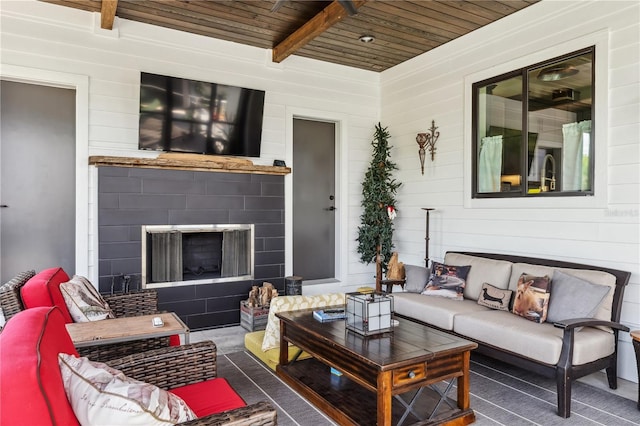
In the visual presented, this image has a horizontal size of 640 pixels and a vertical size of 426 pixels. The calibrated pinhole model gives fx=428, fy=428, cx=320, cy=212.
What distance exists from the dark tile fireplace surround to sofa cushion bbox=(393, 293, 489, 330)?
1.74 m

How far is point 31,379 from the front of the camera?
3.71ft

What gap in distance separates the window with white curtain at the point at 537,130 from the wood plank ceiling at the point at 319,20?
74 centimetres

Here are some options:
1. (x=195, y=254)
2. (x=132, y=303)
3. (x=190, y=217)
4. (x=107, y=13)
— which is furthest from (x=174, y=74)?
(x=132, y=303)

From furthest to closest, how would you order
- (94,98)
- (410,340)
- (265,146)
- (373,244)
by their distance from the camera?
(373,244)
(265,146)
(94,98)
(410,340)

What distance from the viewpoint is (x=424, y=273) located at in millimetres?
4652

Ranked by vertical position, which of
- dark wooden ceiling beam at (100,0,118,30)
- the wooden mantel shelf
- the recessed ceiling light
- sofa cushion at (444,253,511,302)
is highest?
dark wooden ceiling beam at (100,0,118,30)

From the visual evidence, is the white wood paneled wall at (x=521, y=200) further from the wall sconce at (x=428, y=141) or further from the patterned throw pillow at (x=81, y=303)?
the patterned throw pillow at (x=81, y=303)

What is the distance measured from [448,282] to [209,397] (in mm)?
2953

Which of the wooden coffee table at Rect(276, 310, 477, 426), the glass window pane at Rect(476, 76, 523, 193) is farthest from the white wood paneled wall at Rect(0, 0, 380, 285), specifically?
the wooden coffee table at Rect(276, 310, 477, 426)

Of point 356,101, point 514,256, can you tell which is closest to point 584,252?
point 514,256

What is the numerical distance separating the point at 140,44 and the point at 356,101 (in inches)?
113

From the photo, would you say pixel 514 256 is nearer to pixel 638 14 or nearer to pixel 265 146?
pixel 638 14

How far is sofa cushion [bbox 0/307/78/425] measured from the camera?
109cm

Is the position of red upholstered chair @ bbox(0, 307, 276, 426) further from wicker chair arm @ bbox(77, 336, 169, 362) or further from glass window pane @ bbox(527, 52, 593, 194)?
glass window pane @ bbox(527, 52, 593, 194)
